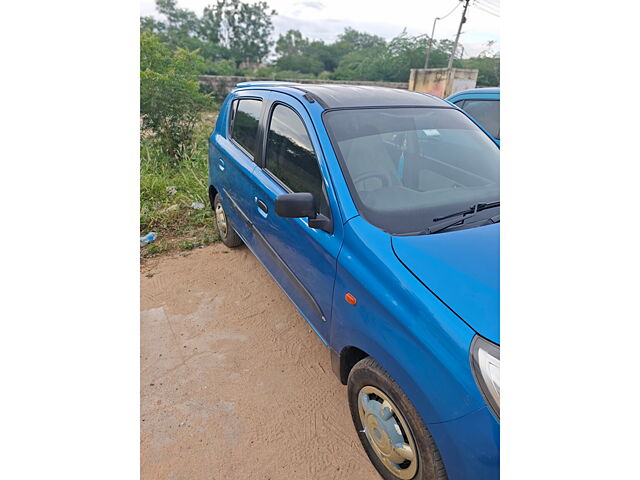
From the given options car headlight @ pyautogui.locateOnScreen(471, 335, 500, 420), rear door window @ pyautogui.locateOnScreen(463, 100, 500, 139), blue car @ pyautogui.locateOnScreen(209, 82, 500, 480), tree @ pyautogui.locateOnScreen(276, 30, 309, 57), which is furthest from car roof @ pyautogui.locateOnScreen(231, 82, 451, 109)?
tree @ pyautogui.locateOnScreen(276, 30, 309, 57)

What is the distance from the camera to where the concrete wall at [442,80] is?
1467cm

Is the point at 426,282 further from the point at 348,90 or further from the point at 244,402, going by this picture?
the point at 348,90

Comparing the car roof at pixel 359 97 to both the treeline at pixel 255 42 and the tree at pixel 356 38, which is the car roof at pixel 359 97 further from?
the tree at pixel 356 38

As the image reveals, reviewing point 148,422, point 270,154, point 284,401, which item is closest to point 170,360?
point 148,422

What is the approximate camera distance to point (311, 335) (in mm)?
2918

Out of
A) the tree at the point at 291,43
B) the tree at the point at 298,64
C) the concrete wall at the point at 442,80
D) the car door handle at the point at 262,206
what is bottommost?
the car door handle at the point at 262,206

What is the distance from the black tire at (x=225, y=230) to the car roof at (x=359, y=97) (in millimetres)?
1626

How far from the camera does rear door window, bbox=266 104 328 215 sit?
215 centimetres

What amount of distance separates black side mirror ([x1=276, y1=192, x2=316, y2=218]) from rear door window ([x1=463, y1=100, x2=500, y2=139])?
3290 mm

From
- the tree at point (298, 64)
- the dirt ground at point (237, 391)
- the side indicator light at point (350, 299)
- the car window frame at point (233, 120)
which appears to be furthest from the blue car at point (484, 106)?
the tree at point (298, 64)

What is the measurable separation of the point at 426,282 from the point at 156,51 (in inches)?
290

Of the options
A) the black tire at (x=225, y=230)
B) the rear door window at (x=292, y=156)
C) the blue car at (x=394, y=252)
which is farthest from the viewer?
the black tire at (x=225, y=230)

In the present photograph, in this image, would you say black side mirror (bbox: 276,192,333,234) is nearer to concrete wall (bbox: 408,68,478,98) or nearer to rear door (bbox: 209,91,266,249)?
rear door (bbox: 209,91,266,249)

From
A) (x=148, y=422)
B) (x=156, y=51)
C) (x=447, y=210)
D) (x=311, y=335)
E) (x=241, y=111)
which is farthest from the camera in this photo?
(x=156, y=51)
